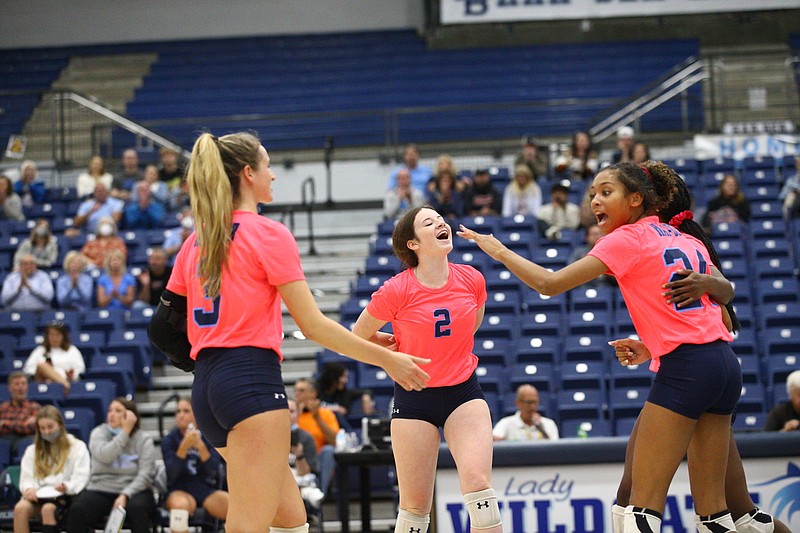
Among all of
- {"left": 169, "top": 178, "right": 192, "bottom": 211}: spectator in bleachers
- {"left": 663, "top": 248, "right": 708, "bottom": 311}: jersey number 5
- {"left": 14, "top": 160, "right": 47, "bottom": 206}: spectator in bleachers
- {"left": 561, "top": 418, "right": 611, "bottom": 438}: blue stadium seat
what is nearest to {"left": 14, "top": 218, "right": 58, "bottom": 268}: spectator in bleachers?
{"left": 169, "top": 178, "right": 192, "bottom": 211}: spectator in bleachers

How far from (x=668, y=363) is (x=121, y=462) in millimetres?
5857

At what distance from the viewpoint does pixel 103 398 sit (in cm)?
1048

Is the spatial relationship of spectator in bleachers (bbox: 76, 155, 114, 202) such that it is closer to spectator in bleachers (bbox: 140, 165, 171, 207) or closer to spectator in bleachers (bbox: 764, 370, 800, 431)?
spectator in bleachers (bbox: 140, 165, 171, 207)

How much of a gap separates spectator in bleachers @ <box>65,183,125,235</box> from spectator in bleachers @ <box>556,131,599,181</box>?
6.00 meters

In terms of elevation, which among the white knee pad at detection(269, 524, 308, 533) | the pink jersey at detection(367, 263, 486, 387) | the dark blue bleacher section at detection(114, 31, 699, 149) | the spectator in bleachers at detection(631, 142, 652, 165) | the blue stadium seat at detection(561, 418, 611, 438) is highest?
the dark blue bleacher section at detection(114, 31, 699, 149)

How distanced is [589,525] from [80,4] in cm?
1876

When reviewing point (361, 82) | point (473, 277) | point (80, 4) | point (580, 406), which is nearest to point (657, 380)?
point (473, 277)

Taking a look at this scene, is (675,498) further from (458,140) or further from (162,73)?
(162,73)

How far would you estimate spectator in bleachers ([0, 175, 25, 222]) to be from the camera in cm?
1479

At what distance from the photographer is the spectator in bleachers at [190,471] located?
870cm

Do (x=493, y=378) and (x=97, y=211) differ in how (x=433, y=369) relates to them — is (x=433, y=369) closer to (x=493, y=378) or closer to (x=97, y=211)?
(x=493, y=378)

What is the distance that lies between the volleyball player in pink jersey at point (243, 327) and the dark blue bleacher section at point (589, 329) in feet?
19.2

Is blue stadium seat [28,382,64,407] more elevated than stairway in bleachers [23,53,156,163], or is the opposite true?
stairway in bleachers [23,53,156,163]

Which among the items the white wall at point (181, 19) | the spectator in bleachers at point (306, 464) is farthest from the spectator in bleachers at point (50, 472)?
the white wall at point (181, 19)
